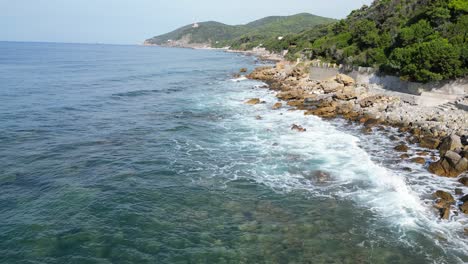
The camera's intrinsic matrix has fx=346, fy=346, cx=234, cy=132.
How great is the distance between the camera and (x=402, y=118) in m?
31.8

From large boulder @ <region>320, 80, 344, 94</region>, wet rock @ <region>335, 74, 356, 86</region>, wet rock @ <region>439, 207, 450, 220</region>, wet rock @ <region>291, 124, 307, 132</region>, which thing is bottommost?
wet rock @ <region>439, 207, 450, 220</region>

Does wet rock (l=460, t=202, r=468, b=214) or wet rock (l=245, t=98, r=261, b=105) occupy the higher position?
wet rock (l=245, t=98, r=261, b=105)

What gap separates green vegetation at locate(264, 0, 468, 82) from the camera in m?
33.3

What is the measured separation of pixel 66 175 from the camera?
20.9 meters

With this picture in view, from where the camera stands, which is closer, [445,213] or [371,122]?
[445,213]

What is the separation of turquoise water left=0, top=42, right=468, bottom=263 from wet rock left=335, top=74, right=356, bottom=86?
13.1 m

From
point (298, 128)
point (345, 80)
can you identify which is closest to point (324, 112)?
point (298, 128)

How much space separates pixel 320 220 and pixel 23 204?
14.7 m

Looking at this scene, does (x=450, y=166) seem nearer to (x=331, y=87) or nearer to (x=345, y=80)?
(x=331, y=87)

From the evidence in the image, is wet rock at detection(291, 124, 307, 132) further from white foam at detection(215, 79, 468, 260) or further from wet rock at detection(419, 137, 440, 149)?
wet rock at detection(419, 137, 440, 149)

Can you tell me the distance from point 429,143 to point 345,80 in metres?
21.2

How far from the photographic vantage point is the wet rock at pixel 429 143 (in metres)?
25.3

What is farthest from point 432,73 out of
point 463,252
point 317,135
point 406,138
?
point 463,252

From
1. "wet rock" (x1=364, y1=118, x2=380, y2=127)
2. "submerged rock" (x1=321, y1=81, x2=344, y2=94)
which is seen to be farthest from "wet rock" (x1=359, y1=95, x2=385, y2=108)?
"submerged rock" (x1=321, y1=81, x2=344, y2=94)
